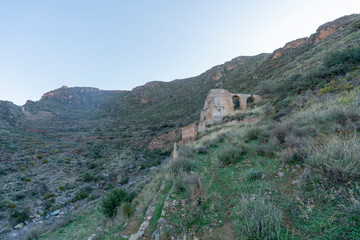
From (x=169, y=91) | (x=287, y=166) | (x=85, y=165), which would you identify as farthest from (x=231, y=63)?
(x=287, y=166)

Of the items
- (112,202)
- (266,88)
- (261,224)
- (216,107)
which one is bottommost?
(112,202)

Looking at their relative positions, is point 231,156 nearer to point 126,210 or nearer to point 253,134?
point 253,134

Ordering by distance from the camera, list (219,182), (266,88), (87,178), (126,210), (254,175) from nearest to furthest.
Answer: (254,175) < (219,182) < (126,210) < (87,178) < (266,88)

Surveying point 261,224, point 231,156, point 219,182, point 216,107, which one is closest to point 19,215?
point 219,182

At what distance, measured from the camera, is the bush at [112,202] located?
4.19 metres

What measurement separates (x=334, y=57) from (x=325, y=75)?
199cm

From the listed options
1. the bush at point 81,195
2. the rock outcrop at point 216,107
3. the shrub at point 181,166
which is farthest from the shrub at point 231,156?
the rock outcrop at point 216,107

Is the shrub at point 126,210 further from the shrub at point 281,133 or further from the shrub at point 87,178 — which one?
the shrub at point 87,178

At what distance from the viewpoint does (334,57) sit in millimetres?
10508

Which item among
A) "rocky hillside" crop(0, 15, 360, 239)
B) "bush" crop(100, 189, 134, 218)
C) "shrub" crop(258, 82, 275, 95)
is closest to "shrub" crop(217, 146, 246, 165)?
"rocky hillside" crop(0, 15, 360, 239)

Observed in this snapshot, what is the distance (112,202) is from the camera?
436cm

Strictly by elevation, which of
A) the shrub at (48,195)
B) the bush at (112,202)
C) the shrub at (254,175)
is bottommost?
the shrub at (48,195)

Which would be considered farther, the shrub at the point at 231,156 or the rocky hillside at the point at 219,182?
the shrub at the point at 231,156

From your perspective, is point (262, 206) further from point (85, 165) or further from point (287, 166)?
point (85, 165)
